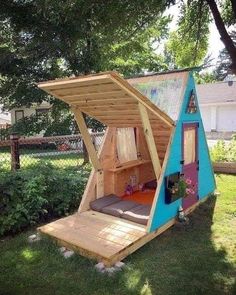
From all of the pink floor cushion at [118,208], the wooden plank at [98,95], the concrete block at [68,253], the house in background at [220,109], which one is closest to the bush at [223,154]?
the pink floor cushion at [118,208]

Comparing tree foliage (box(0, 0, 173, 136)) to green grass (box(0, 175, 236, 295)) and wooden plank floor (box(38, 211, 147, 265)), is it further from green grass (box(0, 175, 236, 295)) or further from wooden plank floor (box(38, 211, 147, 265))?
green grass (box(0, 175, 236, 295))

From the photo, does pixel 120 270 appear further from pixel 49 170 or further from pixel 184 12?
pixel 184 12

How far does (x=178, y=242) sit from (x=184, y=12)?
5.10 metres

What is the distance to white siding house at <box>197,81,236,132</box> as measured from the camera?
96.5ft

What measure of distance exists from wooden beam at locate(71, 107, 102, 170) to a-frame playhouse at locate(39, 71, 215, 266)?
0.02m

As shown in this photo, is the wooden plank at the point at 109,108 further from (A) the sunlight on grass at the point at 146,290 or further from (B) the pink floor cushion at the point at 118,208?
(A) the sunlight on grass at the point at 146,290

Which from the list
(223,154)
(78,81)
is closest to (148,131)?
(78,81)

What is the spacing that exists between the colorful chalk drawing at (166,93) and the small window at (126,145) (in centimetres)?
110

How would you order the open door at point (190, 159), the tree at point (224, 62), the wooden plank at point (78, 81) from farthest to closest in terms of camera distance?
the tree at point (224, 62), the open door at point (190, 159), the wooden plank at point (78, 81)

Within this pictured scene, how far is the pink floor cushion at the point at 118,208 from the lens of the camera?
6102 mm

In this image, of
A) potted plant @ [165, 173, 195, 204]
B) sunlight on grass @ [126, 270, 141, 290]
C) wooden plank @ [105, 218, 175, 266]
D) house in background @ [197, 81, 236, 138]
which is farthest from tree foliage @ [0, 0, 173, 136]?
house in background @ [197, 81, 236, 138]

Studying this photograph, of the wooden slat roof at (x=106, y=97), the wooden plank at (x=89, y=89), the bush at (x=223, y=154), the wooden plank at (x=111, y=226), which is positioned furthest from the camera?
the bush at (x=223, y=154)

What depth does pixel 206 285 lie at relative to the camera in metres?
4.15

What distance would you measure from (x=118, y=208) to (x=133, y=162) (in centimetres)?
168
